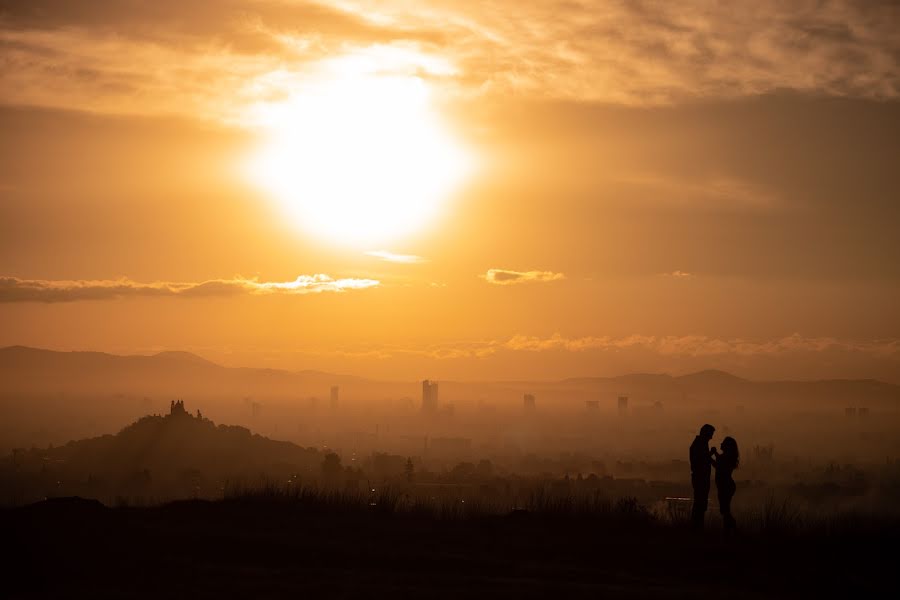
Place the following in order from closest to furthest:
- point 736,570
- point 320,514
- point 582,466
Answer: point 736,570 → point 320,514 → point 582,466

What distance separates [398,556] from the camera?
16.4 metres

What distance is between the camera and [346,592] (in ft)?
43.7

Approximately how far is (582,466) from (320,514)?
147 meters

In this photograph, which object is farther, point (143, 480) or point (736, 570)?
point (143, 480)

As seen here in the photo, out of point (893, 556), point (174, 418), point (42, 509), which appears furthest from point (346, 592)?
point (174, 418)

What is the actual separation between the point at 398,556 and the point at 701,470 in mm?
8918

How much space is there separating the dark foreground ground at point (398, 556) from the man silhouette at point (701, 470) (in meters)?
0.95

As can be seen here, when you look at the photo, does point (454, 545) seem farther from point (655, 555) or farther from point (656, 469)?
point (656, 469)

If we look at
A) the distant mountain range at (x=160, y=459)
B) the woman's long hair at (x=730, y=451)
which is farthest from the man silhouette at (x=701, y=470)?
the distant mountain range at (x=160, y=459)

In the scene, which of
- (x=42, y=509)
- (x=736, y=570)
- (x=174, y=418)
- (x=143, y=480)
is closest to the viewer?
(x=736, y=570)

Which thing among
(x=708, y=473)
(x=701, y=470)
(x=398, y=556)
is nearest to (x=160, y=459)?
(x=701, y=470)

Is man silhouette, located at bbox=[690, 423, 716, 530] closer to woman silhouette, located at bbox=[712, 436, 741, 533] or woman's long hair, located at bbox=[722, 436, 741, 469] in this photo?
woman silhouette, located at bbox=[712, 436, 741, 533]

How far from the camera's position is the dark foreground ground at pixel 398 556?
13.8 metres

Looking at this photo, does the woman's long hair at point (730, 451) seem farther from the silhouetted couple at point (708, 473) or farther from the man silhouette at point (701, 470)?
the man silhouette at point (701, 470)
